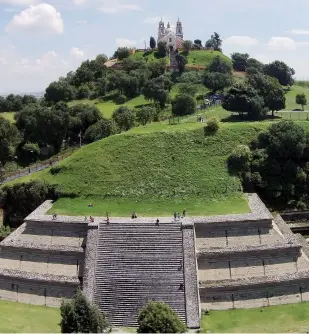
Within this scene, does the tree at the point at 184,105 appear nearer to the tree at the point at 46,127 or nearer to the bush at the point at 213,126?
the bush at the point at 213,126

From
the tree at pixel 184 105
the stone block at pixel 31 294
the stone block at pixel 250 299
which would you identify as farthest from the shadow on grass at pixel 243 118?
the stone block at pixel 31 294

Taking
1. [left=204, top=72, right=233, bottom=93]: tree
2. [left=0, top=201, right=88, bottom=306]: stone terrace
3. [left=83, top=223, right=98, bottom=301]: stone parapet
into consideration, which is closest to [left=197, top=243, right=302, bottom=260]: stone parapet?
[left=83, top=223, right=98, bottom=301]: stone parapet

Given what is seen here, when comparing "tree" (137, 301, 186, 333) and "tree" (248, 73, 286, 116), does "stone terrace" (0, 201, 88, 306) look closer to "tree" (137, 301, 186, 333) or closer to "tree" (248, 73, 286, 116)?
"tree" (137, 301, 186, 333)

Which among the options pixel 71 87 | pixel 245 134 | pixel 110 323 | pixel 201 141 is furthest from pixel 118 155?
pixel 71 87

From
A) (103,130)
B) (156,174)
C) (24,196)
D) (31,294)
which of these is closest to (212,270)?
(31,294)

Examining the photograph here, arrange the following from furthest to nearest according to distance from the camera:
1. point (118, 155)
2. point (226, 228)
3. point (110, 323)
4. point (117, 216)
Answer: point (118, 155)
point (117, 216)
point (226, 228)
point (110, 323)

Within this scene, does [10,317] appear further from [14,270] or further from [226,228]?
[226,228]
